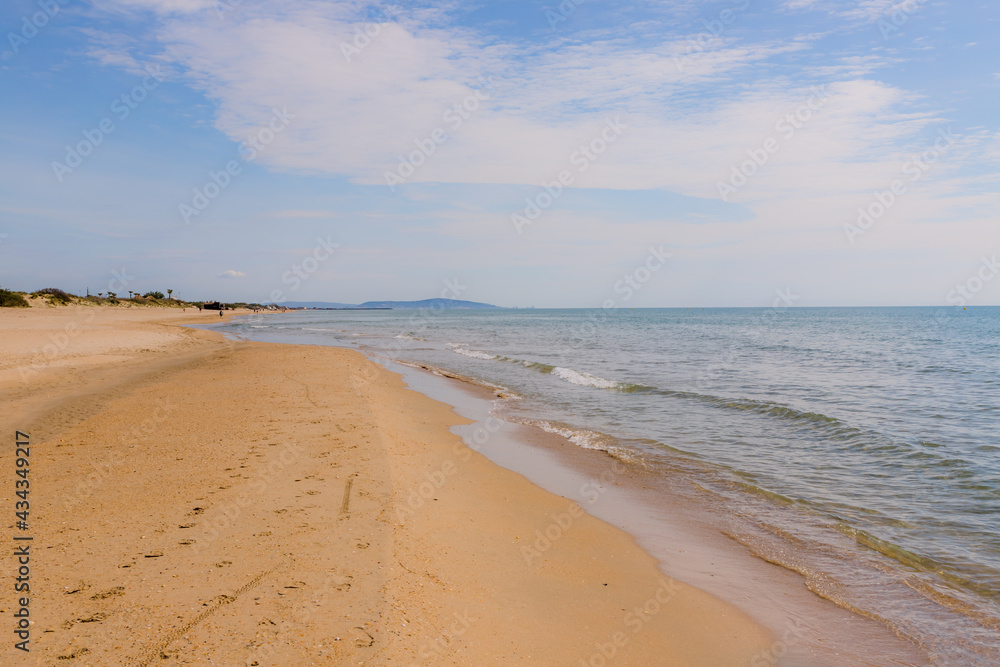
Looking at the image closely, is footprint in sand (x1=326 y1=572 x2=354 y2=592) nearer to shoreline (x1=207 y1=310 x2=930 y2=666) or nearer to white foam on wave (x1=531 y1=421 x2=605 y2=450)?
shoreline (x1=207 y1=310 x2=930 y2=666)

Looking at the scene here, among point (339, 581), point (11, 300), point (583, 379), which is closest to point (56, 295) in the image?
point (11, 300)

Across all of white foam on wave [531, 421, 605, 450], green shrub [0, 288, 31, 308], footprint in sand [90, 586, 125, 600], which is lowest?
white foam on wave [531, 421, 605, 450]

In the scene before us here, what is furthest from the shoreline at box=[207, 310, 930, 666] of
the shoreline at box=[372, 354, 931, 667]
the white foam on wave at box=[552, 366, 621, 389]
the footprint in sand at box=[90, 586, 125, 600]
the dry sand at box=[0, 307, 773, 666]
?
the white foam on wave at box=[552, 366, 621, 389]

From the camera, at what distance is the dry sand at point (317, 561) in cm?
381

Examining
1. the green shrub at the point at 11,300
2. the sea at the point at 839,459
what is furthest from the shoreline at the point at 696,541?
the green shrub at the point at 11,300

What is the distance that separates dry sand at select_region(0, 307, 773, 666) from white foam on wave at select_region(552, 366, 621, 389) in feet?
33.8

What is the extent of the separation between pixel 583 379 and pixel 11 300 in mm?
55940

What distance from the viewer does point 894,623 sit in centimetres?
517

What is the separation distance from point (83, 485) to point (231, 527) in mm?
2851

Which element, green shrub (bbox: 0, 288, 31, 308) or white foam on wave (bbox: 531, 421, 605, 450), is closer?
white foam on wave (bbox: 531, 421, 605, 450)

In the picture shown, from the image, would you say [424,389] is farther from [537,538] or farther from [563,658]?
[563,658]

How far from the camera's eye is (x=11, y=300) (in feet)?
159

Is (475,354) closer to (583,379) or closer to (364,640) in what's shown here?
(583,379)

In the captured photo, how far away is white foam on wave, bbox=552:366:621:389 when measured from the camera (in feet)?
64.6
